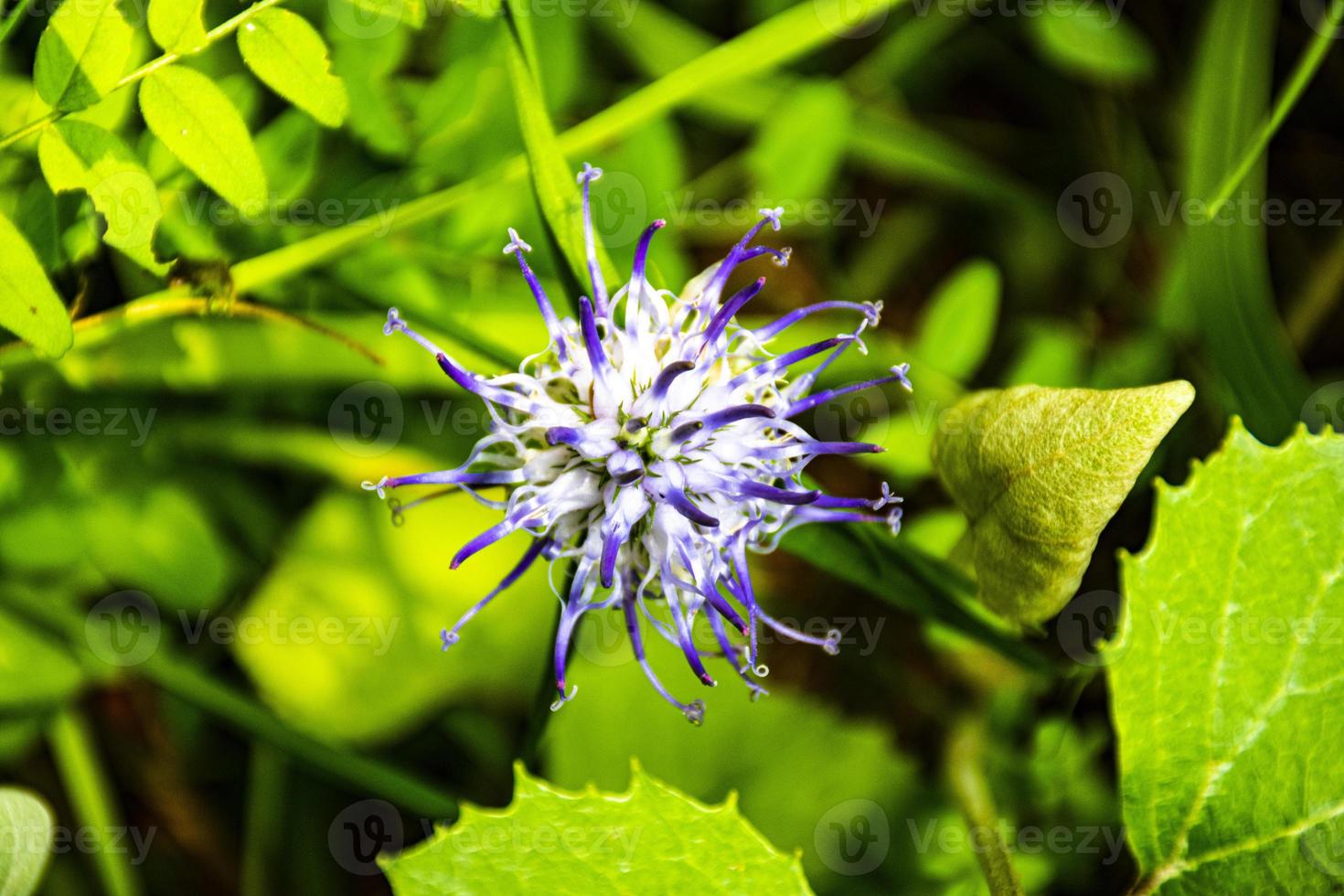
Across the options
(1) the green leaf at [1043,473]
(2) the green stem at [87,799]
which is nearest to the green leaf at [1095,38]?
(1) the green leaf at [1043,473]

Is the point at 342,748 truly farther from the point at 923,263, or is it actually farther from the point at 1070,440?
the point at 923,263

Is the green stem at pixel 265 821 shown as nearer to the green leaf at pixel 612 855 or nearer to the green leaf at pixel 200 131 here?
the green leaf at pixel 612 855

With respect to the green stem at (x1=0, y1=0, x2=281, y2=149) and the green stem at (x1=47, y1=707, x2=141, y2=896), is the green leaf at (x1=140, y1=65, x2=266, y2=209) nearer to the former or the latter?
the green stem at (x1=0, y1=0, x2=281, y2=149)

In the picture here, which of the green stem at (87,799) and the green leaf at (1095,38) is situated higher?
the green leaf at (1095,38)

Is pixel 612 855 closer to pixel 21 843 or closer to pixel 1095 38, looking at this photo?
pixel 21 843

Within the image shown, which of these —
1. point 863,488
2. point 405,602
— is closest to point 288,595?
point 405,602
